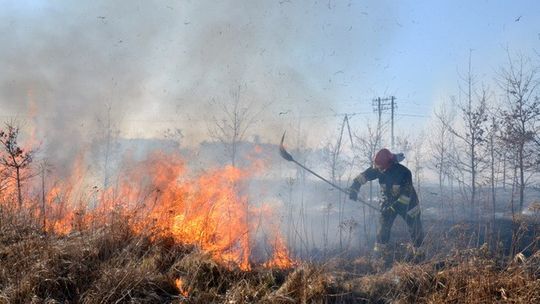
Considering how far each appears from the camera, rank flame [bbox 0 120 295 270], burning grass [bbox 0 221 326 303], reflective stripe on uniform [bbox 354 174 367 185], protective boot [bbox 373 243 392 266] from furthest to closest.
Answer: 1. reflective stripe on uniform [bbox 354 174 367 185]
2. protective boot [bbox 373 243 392 266]
3. flame [bbox 0 120 295 270]
4. burning grass [bbox 0 221 326 303]

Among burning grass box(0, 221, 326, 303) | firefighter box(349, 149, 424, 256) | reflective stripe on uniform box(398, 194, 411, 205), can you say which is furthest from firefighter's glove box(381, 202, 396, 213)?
burning grass box(0, 221, 326, 303)

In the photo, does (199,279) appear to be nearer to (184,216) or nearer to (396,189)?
(184,216)

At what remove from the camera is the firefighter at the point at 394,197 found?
266 inches

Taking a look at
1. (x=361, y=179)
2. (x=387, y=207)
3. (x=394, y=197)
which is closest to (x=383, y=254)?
(x=387, y=207)

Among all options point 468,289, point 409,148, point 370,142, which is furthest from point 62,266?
point 409,148

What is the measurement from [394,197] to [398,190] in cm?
16

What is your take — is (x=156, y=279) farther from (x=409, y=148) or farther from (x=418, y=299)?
(x=409, y=148)

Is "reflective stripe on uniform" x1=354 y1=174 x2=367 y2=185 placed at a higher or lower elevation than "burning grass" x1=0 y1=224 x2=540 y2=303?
higher

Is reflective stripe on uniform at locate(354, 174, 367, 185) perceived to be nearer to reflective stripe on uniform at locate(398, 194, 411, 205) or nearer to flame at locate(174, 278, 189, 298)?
reflective stripe on uniform at locate(398, 194, 411, 205)

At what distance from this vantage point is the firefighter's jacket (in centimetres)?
679

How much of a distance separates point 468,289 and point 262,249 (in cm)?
363

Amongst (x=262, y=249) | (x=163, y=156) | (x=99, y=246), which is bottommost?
(x=262, y=249)

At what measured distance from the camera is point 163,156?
1184 centimetres

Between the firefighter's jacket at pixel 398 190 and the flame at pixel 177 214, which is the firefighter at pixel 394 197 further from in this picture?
the flame at pixel 177 214
